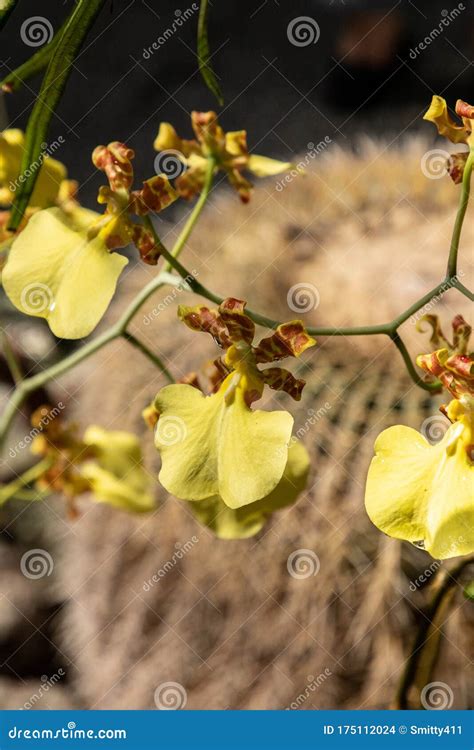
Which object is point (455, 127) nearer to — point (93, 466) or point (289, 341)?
point (289, 341)

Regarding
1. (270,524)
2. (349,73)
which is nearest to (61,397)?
(270,524)

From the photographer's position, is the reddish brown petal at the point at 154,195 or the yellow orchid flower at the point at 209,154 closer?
the reddish brown petal at the point at 154,195

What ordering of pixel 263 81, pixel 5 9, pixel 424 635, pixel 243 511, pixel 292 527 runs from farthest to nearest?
pixel 263 81 → pixel 292 527 → pixel 424 635 → pixel 243 511 → pixel 5 9

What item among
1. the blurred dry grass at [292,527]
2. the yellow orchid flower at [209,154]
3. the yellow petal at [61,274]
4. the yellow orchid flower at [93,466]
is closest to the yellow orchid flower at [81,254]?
the yellow petal at [61,274]

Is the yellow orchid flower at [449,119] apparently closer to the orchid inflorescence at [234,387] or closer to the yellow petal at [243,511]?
the orchid inflorescence at [234,387]

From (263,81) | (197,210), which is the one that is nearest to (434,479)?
(197,210)

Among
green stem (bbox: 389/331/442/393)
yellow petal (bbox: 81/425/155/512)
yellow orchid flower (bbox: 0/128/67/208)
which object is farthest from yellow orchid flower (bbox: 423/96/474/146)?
yellow petal (bbox: 81/425/155/512)

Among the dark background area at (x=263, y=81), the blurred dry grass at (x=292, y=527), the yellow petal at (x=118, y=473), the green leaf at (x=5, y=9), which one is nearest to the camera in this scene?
the green leaf at (x=5, y=9)
